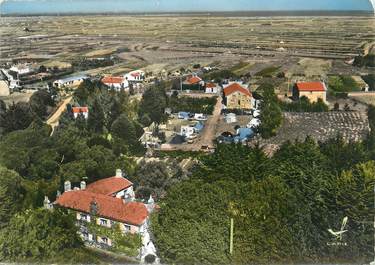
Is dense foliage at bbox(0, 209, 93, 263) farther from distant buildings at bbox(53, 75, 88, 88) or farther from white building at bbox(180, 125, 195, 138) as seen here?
distant buildings at bbox(53, 75, 88, 88)

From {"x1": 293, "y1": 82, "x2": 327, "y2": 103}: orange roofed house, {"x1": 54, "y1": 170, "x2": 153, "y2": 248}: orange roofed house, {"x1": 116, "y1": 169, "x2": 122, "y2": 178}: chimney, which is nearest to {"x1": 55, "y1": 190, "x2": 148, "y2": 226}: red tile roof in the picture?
{"x1": 54, "y1": 170, "x2": 153, "y2": 248}: orange roofed house

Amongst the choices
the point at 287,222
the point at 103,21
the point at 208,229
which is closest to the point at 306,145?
the point at 287,222

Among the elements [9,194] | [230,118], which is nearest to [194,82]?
[230,118]

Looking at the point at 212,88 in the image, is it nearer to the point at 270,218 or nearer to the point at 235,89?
the point at 235,89

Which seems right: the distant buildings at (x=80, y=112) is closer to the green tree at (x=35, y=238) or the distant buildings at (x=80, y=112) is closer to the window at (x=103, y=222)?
the window at (x=103, y=222)

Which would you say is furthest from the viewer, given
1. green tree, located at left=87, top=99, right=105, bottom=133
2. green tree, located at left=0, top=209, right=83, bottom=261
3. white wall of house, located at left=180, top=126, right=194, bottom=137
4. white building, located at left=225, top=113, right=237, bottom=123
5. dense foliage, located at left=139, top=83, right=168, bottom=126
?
green tree, located at left=87, top=99, right=105, bottom=133
